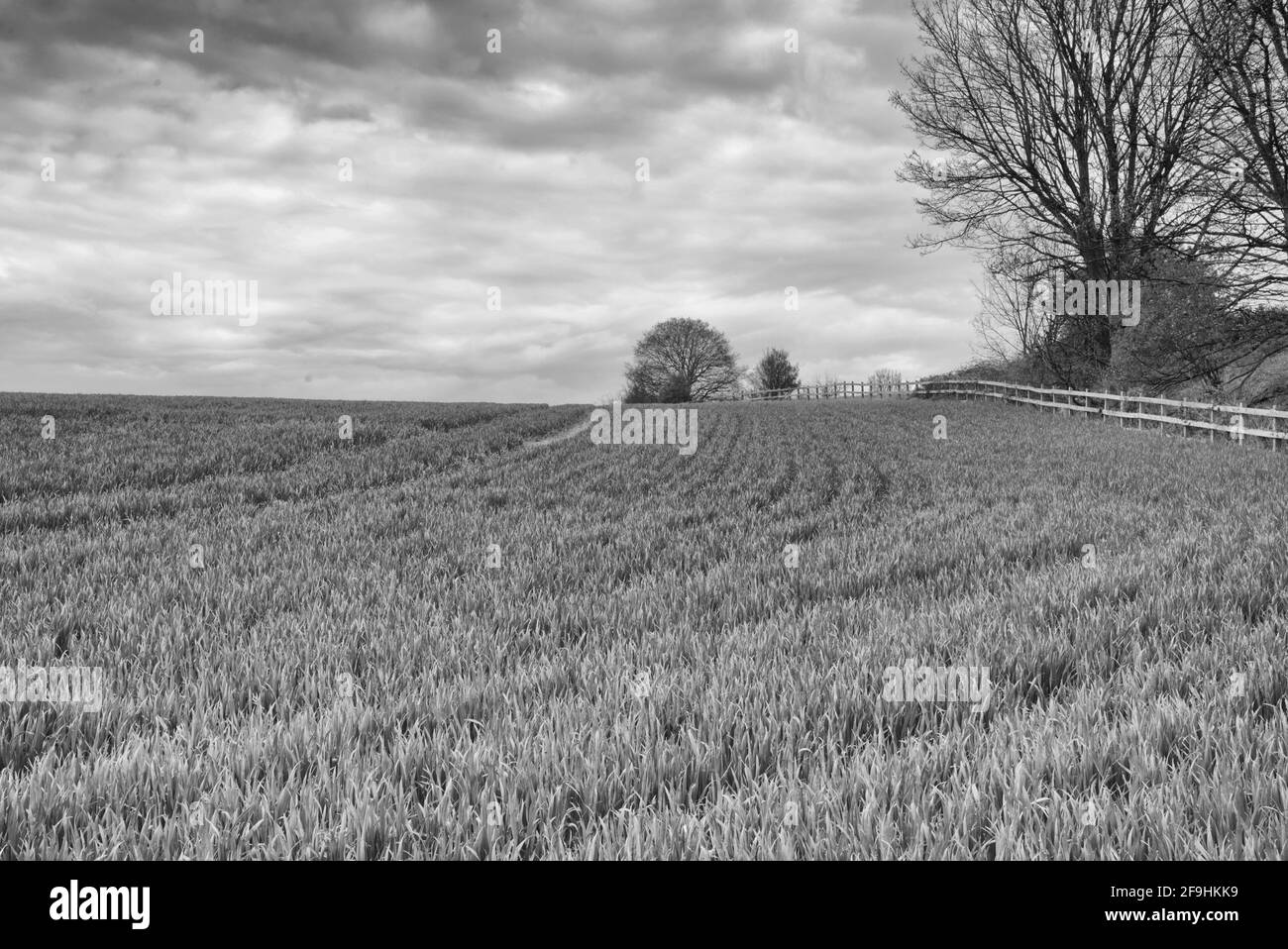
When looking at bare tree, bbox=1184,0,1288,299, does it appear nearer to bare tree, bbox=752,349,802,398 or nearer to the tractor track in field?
the tractor track in field

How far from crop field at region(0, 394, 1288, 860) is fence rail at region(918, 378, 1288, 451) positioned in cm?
1180

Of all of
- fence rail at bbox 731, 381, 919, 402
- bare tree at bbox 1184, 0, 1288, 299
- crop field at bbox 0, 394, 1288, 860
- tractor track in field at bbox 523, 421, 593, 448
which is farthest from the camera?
fence rail at bbox 731, 381, 919, 402

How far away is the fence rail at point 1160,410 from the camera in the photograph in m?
18.7

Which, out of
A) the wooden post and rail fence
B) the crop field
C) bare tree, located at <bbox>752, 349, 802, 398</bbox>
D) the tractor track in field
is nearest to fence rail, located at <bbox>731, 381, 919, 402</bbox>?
bare tree, located at <bbox>752, 349, 802, 398</bbox>

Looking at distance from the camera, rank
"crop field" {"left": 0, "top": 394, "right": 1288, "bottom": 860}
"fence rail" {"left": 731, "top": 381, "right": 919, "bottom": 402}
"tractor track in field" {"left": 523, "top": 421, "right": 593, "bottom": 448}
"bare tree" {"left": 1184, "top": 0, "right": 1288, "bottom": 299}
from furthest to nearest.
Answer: "fence rail" {"left": 731, "top": 381, "right": 919, "bottom": 402}, "tractor track in field" {"left": 523, "top": 421, "right": 593, "bottom": 448}, "bare tree" {"left": 1184, "top": 0, "right": 1288, "bottom": 299}, "crop field" {"left": 0, "top": 394, "right": 1288, "bottom": 860}

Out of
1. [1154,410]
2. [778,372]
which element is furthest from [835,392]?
[1154,410]

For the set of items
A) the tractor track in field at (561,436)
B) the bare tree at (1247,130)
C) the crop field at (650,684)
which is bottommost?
the crop field at (650,684)

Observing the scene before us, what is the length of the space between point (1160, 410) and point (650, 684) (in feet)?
88.1

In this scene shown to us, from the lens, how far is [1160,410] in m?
24.5

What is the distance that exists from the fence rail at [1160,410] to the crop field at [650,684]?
11.8 m

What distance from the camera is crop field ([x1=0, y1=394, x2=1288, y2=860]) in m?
2.30

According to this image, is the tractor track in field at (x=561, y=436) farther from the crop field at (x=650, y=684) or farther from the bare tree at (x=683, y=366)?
the bare tree at (x=683, y=366)

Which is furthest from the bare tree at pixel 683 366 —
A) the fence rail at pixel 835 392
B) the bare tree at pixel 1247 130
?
the bare tree at pixel 1247 130
